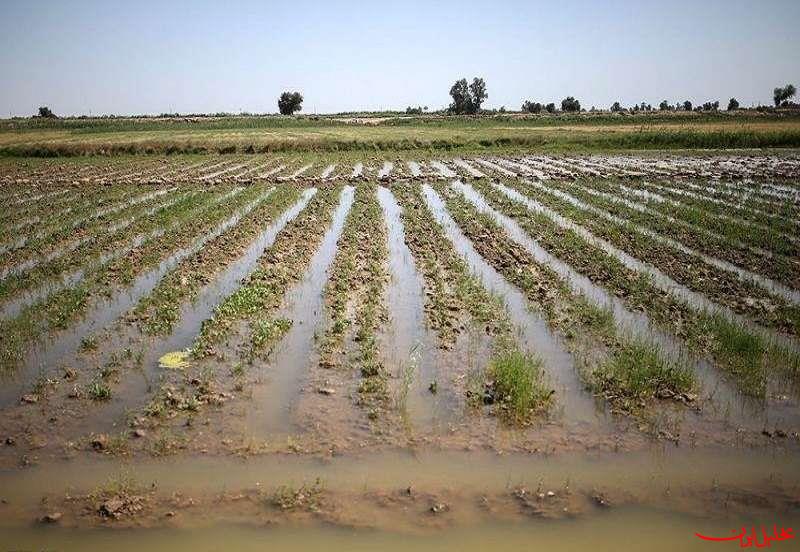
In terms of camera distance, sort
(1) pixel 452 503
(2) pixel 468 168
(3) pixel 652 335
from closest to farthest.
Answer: (1) pixel 452 503 → (3) pixel 652 335 → (2) pixel 468 168

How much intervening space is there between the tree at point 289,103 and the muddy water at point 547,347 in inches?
4686

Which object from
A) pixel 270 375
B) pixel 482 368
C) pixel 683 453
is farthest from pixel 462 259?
pixel 683 453

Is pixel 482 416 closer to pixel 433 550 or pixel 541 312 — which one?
pixel 433 550

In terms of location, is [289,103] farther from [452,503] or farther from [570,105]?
[452,503]

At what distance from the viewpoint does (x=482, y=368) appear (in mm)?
7750

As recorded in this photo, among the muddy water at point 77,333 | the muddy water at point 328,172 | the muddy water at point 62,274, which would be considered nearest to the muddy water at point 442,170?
the muddy water at point 328,172

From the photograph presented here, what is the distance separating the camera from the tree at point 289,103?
124 meters

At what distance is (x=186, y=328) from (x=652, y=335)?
7.23 m

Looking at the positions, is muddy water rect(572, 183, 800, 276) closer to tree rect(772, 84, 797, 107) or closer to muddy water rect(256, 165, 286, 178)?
muddy water rect(256, 165, 286, 178)

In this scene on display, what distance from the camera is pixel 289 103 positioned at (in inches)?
4921

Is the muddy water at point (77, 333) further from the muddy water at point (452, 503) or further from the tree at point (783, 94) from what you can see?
the tree at point (783, 94)

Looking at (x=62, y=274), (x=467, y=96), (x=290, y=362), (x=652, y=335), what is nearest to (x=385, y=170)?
(x=62, y=274)

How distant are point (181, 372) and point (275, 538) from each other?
11.6 feet

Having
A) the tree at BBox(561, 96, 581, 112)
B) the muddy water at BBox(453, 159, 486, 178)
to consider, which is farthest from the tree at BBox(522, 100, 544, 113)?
the muddy water at BBox(453, 159, 486, 178)
